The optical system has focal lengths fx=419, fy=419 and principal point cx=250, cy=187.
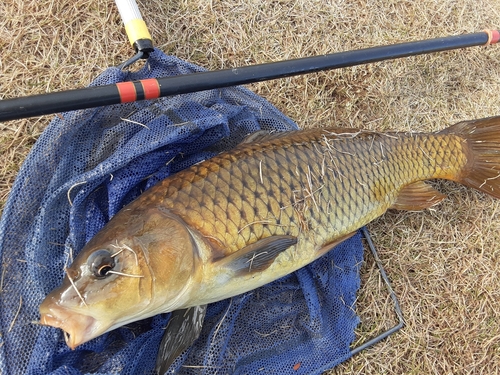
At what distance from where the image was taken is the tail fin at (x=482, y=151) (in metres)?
1.94

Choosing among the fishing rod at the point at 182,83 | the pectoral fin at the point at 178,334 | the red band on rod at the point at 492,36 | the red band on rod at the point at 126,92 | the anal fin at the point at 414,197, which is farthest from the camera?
the red band on rod at the point at 492,36

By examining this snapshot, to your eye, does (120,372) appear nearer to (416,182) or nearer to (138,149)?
(138,149)

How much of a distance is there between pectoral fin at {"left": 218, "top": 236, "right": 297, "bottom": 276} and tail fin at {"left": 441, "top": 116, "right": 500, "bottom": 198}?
1063 mm

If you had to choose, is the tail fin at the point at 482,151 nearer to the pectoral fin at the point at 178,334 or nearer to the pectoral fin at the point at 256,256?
the pectoral fin at the point at 256,256

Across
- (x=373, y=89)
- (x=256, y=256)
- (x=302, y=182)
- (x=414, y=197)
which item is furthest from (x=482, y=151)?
(x=256, y=256)

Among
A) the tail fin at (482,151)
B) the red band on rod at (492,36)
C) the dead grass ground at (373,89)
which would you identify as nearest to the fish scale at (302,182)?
the tail fin at (482,151)

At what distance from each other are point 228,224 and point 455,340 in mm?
1364

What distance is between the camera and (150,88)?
137 centimetres

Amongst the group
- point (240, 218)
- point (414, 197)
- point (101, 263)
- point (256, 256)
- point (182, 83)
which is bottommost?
point (414, 197)

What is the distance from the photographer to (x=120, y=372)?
1424mm

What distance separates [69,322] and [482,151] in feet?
6.03

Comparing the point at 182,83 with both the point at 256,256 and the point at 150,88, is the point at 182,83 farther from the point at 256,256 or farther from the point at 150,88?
the point at 256,256

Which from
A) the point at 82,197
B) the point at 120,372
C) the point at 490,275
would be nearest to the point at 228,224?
the point at 82,197

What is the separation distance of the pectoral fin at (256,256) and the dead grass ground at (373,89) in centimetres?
76
